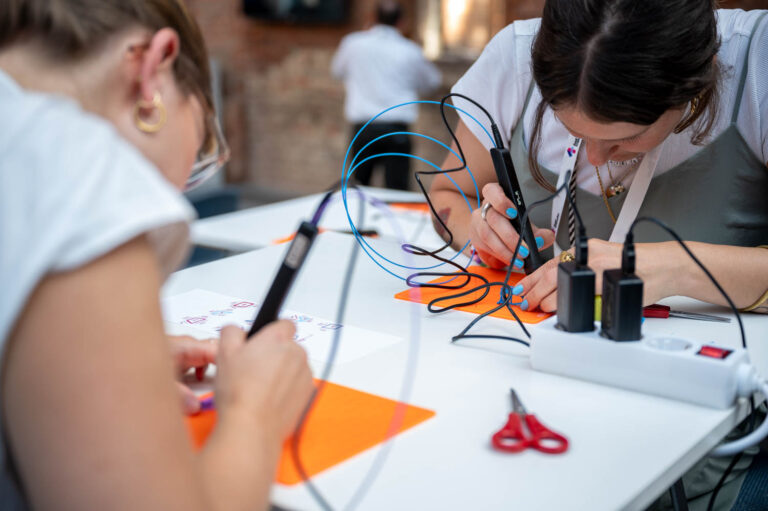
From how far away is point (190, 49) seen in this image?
69cm

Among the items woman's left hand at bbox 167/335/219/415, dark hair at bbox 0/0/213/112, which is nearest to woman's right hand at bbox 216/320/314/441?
woman's left hand at bbox 167/335/219/415

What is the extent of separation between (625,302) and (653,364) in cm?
8

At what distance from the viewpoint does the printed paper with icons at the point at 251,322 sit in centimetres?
104

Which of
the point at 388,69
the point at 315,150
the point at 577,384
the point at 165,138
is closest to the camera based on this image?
the point at 165,138

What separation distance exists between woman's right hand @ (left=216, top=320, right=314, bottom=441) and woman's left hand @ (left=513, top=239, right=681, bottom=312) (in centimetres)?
50

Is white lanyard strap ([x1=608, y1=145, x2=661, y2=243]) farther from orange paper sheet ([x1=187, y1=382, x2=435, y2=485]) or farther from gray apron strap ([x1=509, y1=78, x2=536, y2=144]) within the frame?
orange paper sheet ([x1=187, y1=382, x2=435, y2=485])

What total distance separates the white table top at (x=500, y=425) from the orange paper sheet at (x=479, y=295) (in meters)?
0.03

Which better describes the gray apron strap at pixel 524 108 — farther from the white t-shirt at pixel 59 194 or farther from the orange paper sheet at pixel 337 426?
the white t-shirt at pixel 59 194

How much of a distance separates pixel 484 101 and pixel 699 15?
52 centimetres

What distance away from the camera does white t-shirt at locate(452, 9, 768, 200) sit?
1.28 meters

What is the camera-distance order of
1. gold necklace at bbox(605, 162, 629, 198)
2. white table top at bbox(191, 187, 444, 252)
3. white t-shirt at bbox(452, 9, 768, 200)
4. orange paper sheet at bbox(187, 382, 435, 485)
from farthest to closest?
white table top at bbox(191, 187, 444, 252)
gold necklace at bbox(605, 162, 629, 198)
white t-shirt at bbox(452, 9, 768, 200)
orange paper sheet at bbox(187, 382, 435, 485)

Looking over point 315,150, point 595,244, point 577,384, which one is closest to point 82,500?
point 577,384

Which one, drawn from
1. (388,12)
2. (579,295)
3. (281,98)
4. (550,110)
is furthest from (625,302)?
(281,98)

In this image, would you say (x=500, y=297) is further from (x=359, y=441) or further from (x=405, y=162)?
(x=405, y=162)
